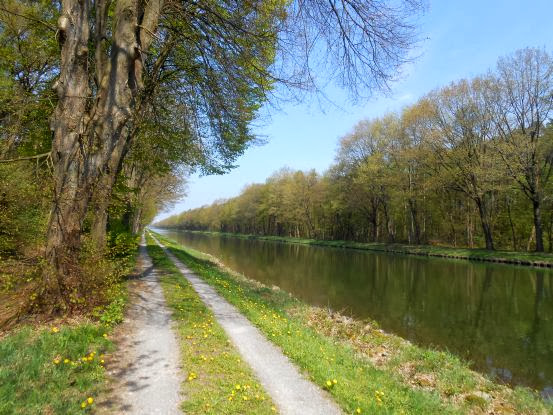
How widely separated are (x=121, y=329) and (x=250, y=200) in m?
85.7

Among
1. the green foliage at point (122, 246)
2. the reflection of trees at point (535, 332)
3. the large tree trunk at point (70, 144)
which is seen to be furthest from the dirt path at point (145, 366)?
the reflection of trees at point (535, 332)

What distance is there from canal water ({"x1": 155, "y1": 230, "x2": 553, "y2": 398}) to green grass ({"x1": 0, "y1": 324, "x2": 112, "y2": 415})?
9.14 metres

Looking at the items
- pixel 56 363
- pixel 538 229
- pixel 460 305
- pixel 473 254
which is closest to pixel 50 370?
pixel 56 363

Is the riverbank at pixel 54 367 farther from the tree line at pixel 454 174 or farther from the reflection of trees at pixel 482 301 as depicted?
the tree line at pixel 454 174

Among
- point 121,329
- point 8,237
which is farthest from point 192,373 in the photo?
point 8,237

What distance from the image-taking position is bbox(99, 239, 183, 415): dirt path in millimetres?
4277

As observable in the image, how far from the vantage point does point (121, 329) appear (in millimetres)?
6914

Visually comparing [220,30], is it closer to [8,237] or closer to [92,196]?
[92,196]

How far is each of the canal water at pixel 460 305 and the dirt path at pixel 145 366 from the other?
7953 mm

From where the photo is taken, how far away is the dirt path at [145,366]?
4.28 meters

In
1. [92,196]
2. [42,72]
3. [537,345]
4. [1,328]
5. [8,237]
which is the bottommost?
[537,345]

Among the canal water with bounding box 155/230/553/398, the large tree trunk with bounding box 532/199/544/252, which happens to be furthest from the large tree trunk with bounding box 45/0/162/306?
the large tree trunk with bounding box 532/199/544/252

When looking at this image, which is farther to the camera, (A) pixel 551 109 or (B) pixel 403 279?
(A) pixel 551 109

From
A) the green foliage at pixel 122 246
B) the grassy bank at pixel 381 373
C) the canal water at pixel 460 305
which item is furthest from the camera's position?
the canal water at pixel 460 305
